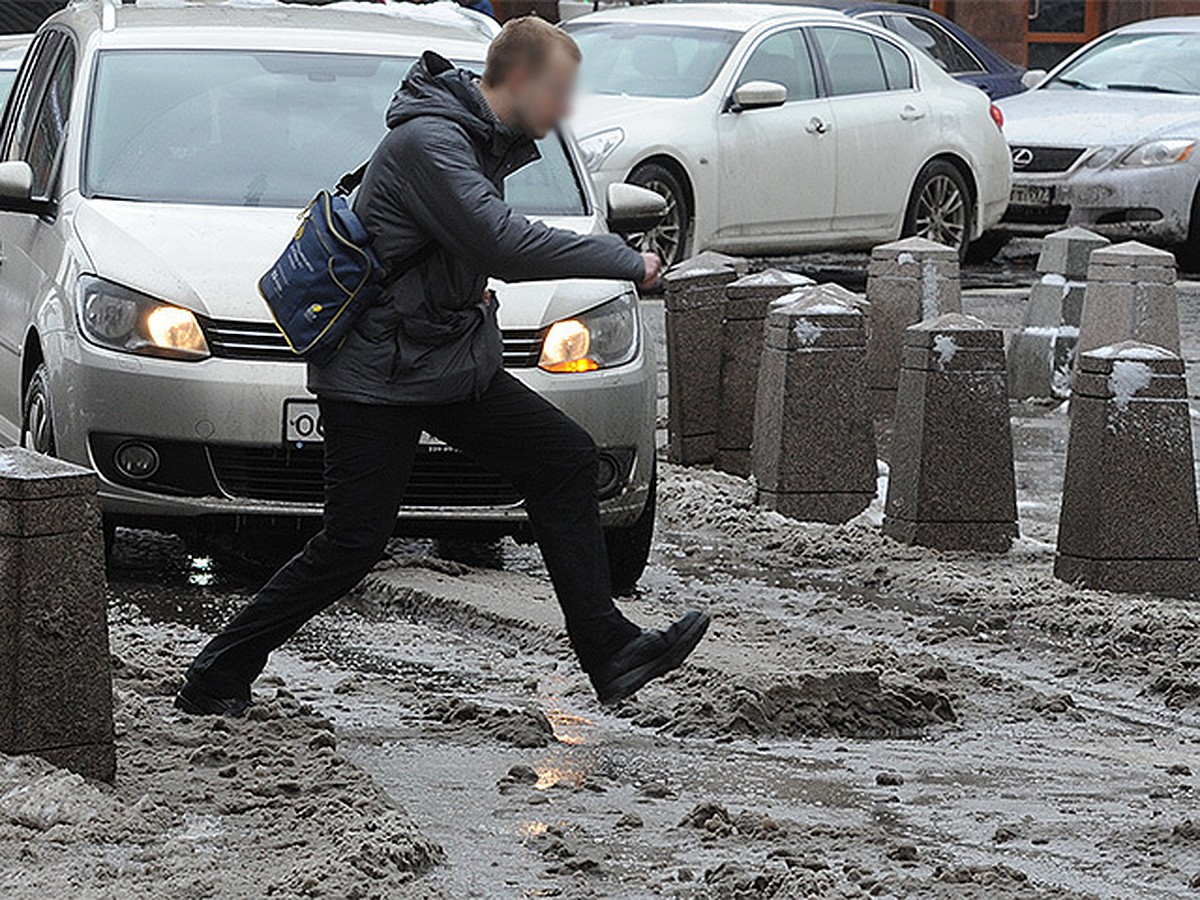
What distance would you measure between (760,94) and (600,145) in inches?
44.2

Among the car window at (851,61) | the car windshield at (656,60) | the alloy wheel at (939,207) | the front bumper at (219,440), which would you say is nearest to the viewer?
the front bumper at (219,440)

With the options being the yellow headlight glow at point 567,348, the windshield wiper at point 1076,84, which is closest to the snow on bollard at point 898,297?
the yellow headlight glow at point 567,348

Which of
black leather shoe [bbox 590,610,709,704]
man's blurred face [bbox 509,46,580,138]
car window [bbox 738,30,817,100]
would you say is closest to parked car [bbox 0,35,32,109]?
car window [bbox 738,30,817,100]

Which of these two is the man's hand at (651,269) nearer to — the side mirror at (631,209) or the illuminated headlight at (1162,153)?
the side mirror at (631,209)

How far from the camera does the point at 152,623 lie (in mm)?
7391

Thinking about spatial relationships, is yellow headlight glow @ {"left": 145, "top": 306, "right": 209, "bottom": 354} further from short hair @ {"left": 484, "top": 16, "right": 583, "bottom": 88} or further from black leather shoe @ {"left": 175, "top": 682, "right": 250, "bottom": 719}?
short hair @ {"left": 484, "top": 16, "right": 583, "bottom": 88}

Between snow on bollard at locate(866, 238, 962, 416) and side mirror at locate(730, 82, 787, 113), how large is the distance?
377 cm

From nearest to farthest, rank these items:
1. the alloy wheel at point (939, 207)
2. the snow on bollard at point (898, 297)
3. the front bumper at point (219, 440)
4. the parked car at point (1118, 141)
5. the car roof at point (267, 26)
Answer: the front bumper at point (219, 440) → the car roof at point (267, 26) → the snow on bollard at point (898, 297) → the parked car at point (1118, 141) → the alloy wheel at point (939, 207)

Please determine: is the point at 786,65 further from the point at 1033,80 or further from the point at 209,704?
the point at 209,704

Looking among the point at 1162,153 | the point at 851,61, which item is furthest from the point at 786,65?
the point at 1162,153

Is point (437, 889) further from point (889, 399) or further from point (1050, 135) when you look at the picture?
point (1050, 135)

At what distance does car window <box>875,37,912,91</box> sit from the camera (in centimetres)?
1822

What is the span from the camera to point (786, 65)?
1747cm

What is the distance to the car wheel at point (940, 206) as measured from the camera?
18422 millimetres
